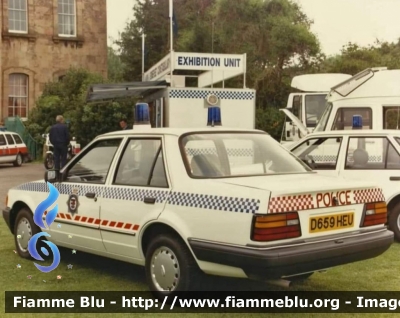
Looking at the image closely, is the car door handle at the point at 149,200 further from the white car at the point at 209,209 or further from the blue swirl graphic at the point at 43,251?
the blue swirl graphic at the point at 43,251

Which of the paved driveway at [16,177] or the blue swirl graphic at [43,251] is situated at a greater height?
the blue swirl graphic at [43,251]

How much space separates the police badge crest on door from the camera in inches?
267

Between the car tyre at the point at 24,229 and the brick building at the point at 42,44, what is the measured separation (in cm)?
2771

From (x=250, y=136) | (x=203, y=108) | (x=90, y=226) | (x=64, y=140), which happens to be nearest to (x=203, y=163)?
(x=250, y=136)

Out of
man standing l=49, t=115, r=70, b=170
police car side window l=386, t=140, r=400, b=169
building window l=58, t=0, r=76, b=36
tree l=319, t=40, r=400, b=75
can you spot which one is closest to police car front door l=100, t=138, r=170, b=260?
police car side window l=386, t=140, r=400, b=169

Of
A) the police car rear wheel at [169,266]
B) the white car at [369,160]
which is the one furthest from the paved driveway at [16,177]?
the police car rear wheel at [169,266]

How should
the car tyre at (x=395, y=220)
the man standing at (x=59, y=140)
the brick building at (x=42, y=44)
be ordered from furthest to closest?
1. the brick building at (x=42, y=44)
2. the man standing at (x=59, y=140)
3. the car tyre at (x=395, y=220)

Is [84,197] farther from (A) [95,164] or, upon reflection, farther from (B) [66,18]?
(B) [66,18]

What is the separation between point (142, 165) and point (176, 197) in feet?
2.36

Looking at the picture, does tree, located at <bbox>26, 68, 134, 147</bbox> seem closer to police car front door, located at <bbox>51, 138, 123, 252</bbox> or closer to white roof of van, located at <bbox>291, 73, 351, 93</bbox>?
white roof of van, located at <bbox>291, 73, 351, 93</bbox>

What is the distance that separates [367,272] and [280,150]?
1.78 m

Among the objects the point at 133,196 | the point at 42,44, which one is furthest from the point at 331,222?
the point at 42,44

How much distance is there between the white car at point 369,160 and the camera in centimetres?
887

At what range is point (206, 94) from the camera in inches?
520
